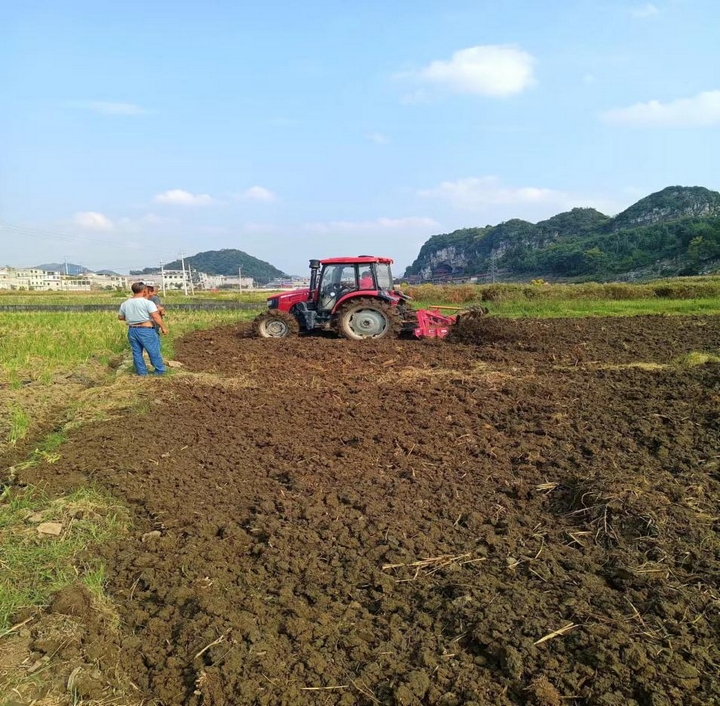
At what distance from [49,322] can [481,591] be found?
61.5ft

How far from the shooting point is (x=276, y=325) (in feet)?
45.1

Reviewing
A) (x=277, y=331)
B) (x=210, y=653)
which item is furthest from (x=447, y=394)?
(x=277, y=331)

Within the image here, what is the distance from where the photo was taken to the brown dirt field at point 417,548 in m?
2.42

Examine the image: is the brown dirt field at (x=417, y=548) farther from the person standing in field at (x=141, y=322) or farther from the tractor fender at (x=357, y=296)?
the tractor fender at (x=357, y=296)

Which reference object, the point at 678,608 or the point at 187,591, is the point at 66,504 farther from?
the point at 678,608

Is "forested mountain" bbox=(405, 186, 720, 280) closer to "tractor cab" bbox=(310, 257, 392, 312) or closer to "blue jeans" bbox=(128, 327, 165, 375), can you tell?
"tractor cab" bbox=(310, 257, 392, 312)

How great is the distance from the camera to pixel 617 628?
8.52 ft

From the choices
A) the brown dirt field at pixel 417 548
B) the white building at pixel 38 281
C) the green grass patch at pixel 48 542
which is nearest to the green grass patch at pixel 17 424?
the brown dirt field at pixel 417 548

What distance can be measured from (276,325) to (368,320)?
244 cm

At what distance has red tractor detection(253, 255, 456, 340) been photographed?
41.5ft

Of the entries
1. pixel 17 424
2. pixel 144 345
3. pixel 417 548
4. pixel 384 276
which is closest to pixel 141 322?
pixel 144 345

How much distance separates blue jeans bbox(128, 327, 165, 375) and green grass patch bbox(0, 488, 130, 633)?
15.2ft

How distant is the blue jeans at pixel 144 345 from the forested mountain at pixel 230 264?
15557 centimetres

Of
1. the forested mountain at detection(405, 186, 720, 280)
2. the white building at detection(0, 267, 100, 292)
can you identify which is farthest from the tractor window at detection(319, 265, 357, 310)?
the white building at detection(0, 267, 100, 292)
